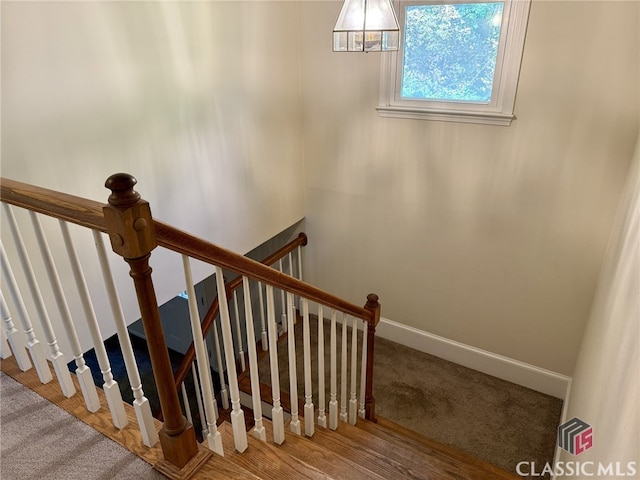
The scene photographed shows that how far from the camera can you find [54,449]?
1.43m

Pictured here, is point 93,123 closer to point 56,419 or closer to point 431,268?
point 56,419

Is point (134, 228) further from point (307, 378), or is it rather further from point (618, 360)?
point (618, 360)

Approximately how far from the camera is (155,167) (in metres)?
2.36

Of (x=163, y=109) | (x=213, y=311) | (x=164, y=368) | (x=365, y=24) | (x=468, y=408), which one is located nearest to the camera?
(x=164, y=368)

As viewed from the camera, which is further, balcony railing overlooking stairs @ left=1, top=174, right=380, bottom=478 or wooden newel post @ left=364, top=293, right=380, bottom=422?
wooden newel post @ left=364, top=293, right=380, bottom=422

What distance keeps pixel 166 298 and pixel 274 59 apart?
177 cm

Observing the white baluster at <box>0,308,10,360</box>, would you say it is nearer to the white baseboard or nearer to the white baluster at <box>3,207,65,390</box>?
the white baluster at <box>3,207,65,390</box>

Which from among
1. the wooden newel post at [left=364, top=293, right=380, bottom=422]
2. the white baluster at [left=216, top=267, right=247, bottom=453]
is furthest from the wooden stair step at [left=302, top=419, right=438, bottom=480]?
the white baluster at [left=216, top=267, right=247, bottom=453]

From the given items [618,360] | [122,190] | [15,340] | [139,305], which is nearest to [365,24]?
[122,190]

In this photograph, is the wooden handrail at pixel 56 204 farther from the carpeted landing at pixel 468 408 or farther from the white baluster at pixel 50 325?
the carpeted landing at pixel 468 408

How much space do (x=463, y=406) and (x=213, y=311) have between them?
1.98 meters

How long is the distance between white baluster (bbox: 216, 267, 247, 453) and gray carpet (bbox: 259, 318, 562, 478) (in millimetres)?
1882

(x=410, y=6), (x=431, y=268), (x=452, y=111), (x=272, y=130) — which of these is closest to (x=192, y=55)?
(x=272, y=130)

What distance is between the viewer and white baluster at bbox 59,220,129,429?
1272mm
